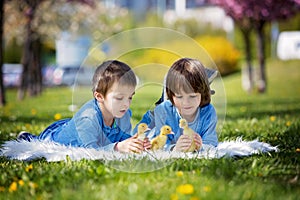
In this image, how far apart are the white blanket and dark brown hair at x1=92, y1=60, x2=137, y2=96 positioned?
434 millimetres

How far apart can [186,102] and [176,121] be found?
0.49 feet

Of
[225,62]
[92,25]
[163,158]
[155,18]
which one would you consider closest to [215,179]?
[163,158]

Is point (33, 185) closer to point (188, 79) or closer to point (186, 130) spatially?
point (186, 130)

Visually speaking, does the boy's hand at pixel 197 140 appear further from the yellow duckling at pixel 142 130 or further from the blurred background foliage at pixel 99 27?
the blurred background foliage at pixel 99 27

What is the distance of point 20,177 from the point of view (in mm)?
3238

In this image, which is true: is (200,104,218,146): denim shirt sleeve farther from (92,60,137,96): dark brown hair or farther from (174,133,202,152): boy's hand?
(92,60,137,96): dark brown hair

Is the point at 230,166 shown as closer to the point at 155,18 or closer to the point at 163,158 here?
the point at 163,158

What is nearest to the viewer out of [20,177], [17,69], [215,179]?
[215,179]

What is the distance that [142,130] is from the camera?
12.0 feet

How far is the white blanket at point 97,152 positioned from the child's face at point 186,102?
28cm

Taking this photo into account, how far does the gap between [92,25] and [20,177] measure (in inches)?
689

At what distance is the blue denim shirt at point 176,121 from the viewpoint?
148 inches

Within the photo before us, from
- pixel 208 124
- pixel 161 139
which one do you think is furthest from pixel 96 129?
pixel 208 124

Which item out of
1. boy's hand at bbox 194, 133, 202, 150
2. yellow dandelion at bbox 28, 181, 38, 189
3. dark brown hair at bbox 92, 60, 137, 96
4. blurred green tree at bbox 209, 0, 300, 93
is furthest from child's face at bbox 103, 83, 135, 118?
blurred green tree at bbox 209, 0, 300, 93
